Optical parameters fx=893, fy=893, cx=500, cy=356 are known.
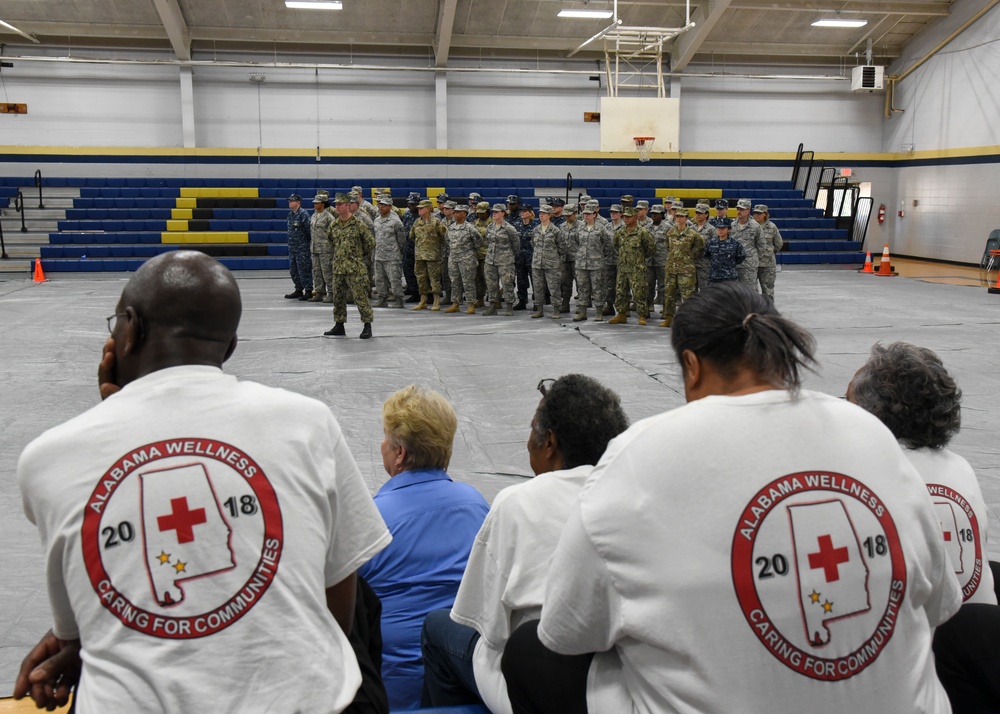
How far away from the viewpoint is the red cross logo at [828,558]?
1.32m

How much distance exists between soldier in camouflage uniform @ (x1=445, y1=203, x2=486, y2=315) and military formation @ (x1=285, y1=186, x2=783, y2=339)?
1cm

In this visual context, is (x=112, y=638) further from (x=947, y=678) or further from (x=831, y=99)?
(x=831, y=99)

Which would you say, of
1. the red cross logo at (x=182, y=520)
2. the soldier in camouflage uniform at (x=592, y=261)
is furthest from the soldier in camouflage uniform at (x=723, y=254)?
the red cross logo at (x=182, y=520)

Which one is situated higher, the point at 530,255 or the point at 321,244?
the point at 321,244

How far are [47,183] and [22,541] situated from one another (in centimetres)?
1752

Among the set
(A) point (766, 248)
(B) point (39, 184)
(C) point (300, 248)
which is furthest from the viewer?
(B) point (39, 184)

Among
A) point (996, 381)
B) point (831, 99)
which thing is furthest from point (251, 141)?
point (996, 381)

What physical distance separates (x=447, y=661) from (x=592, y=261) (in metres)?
8.92

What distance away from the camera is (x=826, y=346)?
852 centimetres

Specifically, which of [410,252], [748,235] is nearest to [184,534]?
[748,235]

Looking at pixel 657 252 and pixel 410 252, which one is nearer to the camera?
pixel 657 252

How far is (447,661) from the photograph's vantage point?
2111mm

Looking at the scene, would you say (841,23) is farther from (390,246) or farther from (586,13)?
(390,246)

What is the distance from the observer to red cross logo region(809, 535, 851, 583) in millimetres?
1319
